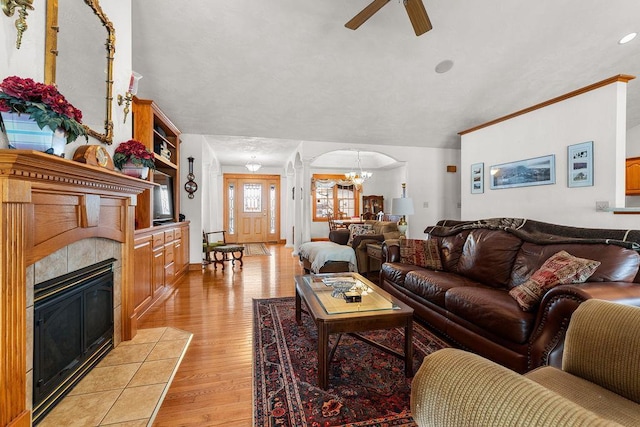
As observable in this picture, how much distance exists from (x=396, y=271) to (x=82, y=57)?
10.4 feet

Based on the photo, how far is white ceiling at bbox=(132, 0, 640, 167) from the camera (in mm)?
3189

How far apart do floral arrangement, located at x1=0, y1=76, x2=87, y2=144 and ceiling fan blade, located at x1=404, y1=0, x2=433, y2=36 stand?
2518 mm

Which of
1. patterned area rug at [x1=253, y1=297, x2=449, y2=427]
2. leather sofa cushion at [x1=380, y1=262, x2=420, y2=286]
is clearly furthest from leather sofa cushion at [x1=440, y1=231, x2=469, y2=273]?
patterned area rug at [x1=253, y1=297, x2=449, y2=427]

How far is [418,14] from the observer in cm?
247

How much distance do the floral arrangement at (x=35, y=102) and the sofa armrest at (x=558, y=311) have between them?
8.72ft

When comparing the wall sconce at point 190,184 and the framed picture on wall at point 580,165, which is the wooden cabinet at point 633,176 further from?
the wall sconce at point 190,184

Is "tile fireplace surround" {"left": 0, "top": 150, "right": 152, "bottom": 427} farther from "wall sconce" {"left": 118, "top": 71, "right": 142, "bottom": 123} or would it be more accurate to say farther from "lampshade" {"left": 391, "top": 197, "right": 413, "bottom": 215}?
"lampshade" {"left": 391, "top": 197, "right": 413, "bottom": 215}

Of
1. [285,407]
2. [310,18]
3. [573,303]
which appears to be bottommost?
[285,407]

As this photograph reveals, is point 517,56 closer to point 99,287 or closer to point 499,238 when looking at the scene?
point 499,238

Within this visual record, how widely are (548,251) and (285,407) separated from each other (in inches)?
90.6

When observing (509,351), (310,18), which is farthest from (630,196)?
(310,18)

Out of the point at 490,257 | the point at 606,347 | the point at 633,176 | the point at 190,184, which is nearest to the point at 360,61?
the point at 490,257

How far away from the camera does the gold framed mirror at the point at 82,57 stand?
1571 millimetres

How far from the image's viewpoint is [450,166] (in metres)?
6.35
